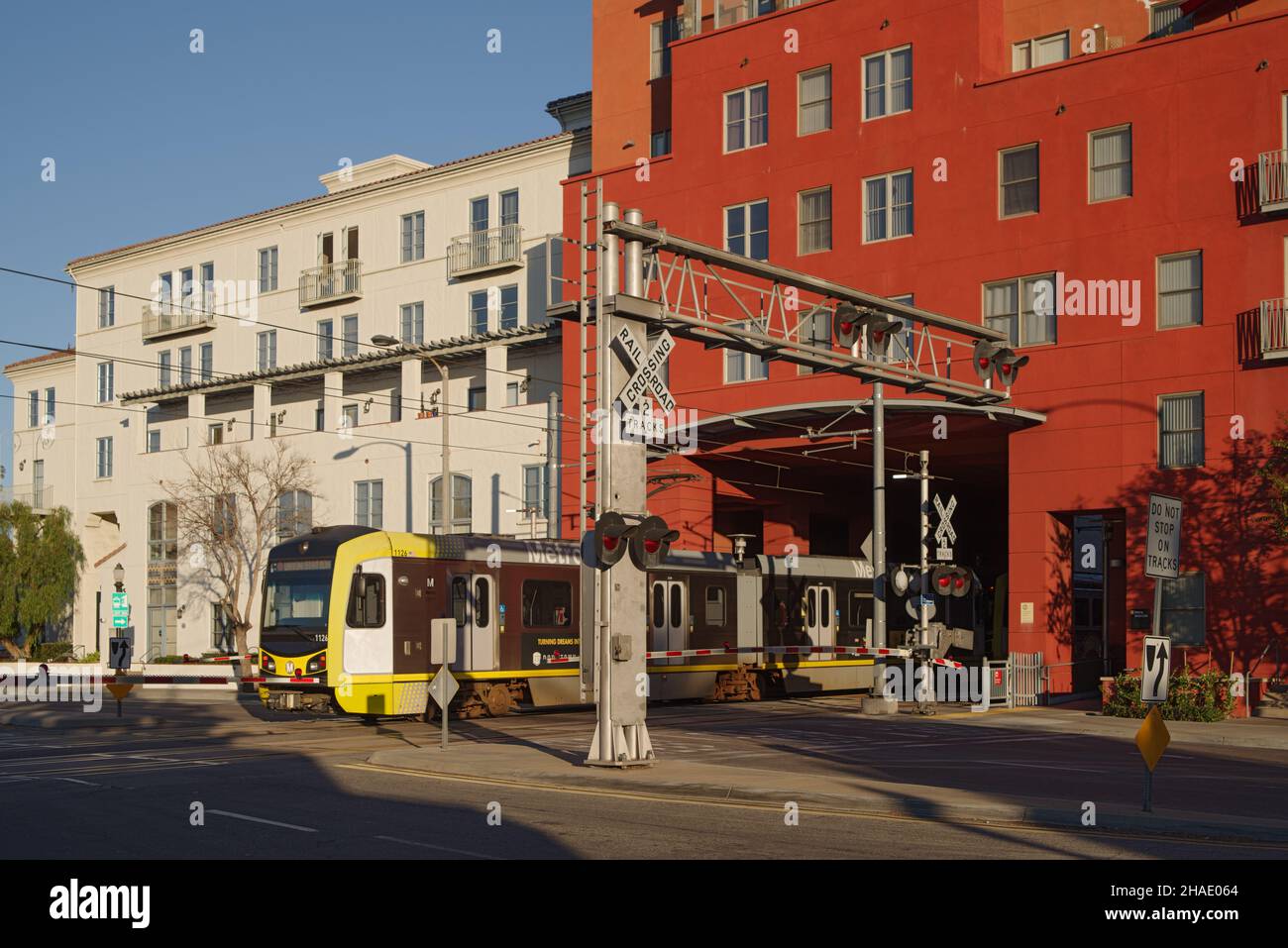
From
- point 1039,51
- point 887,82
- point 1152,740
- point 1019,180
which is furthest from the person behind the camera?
point 1039,51

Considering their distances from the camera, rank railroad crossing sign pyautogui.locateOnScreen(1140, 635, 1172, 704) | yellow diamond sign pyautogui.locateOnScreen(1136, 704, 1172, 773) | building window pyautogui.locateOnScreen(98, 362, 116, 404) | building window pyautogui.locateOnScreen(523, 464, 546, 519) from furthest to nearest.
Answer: building window pyautogui.locateOnScreen(98, 362, 116, 404)
building window pyautogui.locateOnScreen(523, 464, 546, 519)
railroad crossing sign pyautogui.locateOnScreen(1140, 635, 1172, 704)
yellow diamond sign pyautogui.locateOnScreen(1136, 704, 1172, 773)

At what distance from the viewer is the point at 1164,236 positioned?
1331 inches

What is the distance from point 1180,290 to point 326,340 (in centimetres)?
3474

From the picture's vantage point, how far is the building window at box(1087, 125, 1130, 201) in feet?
114

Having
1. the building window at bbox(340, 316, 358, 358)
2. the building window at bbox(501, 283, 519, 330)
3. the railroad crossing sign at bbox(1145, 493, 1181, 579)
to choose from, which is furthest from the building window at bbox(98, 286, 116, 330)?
the railroad crossing sign at bbox(1145, 493, 1181, 579)

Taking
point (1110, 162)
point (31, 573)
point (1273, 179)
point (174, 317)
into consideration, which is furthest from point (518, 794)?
point (31, 573)

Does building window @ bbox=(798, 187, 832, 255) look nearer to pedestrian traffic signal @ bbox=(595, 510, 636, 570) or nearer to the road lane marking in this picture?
pedestrian traffic signal @ bbox=(595, 510, 636, 570)

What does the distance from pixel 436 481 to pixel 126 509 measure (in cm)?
1855

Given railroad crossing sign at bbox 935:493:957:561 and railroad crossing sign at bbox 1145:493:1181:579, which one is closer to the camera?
railroad crossing sign at bbox 1145:493:1181:579

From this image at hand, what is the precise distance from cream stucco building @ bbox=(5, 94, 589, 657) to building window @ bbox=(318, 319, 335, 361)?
0.08 meters

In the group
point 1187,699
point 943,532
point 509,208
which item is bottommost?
point 1187,699

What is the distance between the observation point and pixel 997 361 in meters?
28.6

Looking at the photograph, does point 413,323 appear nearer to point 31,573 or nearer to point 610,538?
point 31,573

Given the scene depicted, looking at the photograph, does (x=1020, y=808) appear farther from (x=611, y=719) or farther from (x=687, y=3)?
(x=687, y=3)
